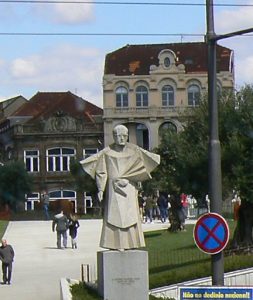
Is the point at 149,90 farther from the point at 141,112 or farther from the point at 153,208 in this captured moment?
the point at 153,208

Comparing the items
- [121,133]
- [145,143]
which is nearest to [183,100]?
[145,143]

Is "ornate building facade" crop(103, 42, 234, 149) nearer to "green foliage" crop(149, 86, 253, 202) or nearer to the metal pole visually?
"green foliage" crop(149, 86, 253, 202)

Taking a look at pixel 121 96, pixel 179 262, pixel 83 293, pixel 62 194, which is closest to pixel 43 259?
pixel 179 262

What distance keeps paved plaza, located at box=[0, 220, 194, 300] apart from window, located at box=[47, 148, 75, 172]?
43462 mm

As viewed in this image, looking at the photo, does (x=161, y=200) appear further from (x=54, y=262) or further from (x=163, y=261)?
(x=163, y=261)

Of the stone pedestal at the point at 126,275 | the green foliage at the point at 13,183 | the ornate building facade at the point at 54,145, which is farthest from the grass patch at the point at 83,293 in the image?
the ornate building facade at the point at 54,145

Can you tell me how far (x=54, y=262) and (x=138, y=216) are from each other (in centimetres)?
1821

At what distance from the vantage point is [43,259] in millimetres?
40188

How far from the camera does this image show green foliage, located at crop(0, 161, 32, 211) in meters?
93.2

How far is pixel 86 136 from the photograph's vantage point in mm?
104750

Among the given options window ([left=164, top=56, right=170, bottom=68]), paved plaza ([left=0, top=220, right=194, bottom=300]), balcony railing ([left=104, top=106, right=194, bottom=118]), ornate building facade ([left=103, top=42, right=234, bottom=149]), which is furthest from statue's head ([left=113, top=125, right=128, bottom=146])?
window ([left=164, top=56, right=170, bottom=68])

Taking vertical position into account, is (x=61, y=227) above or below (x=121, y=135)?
below

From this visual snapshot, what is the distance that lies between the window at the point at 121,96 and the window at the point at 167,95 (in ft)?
12.2

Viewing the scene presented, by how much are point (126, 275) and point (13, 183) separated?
7549cm
